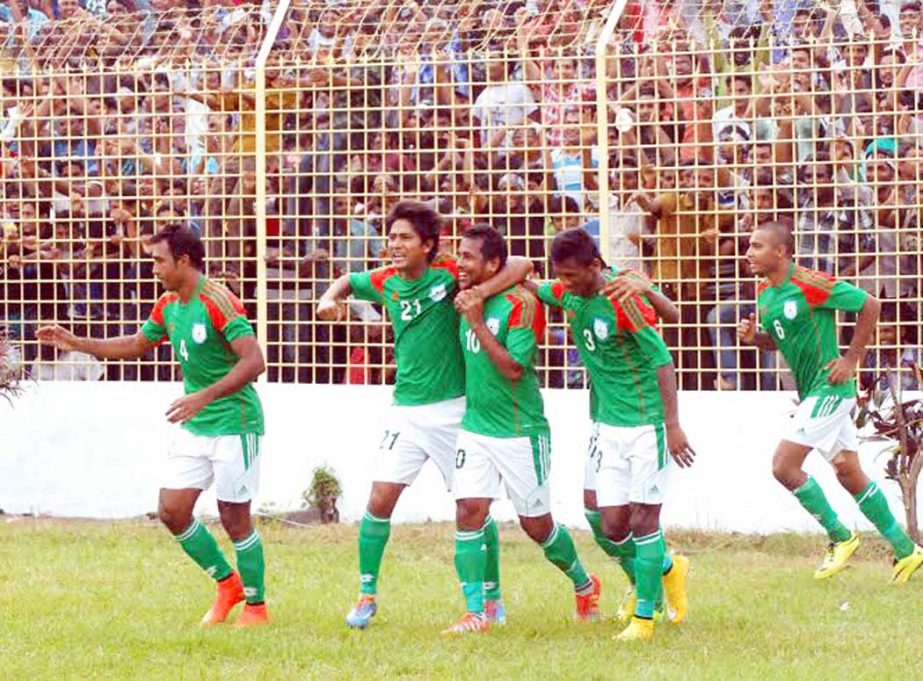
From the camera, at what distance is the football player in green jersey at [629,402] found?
9781 millimetres

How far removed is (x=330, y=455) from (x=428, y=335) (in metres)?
4.84

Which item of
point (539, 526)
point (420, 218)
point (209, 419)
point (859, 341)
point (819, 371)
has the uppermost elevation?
point (420, 218)

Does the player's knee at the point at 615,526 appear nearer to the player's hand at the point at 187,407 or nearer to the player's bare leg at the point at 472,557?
the player's bare leg at the point at 472,557

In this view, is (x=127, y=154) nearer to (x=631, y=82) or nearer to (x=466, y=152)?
(x=466, y=152)

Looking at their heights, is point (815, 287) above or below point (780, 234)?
below

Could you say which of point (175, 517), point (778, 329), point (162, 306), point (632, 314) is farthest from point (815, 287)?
point (175, 517)

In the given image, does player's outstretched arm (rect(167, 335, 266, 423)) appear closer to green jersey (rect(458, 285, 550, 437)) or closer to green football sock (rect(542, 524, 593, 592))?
green jersey (rect(458, 285, 550, 437))

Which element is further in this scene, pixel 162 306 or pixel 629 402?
pixel 162 306

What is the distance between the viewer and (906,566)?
11.7 m

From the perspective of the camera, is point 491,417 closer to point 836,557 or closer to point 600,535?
point 600,535

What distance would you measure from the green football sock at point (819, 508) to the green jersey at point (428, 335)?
2.49m

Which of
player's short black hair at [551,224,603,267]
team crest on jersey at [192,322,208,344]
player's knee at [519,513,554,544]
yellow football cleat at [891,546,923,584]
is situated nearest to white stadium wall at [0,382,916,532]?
yellow football cleat at [891,546,923,584]

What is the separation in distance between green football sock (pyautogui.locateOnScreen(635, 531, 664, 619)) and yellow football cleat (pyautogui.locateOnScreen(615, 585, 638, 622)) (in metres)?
0.44

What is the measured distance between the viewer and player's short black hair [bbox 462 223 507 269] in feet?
32.9
